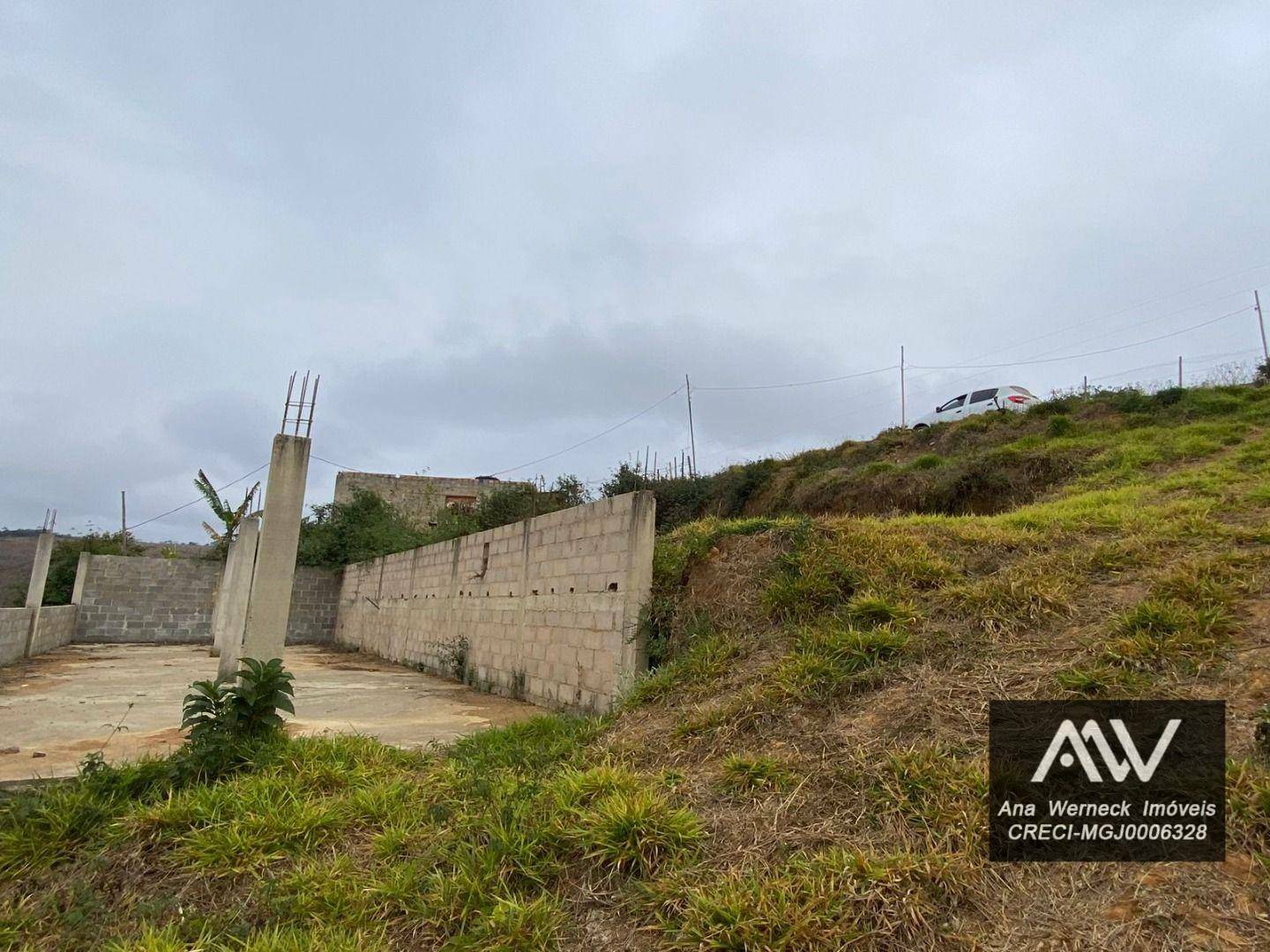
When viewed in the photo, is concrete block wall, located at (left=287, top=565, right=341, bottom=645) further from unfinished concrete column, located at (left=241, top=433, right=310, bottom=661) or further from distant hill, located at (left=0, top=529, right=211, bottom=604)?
unfinished concrete column, located at (left=241, top=433, right=310, bottom=661)

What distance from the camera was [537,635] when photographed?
809cm

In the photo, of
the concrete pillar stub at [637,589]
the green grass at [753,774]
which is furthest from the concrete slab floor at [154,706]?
the green grass at [753,774]

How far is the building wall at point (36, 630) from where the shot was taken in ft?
34.3

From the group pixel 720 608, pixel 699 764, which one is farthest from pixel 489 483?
pixel 699 764

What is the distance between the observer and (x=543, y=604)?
8.05 meters

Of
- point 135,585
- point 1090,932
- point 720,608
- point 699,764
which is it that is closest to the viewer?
point 1090,932

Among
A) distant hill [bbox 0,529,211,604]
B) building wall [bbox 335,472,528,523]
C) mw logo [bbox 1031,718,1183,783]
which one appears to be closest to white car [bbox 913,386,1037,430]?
mw logo [bbox 1031,718,1183,783]

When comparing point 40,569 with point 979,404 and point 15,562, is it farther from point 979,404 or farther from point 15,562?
point 979,404

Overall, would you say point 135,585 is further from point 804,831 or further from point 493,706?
point 804,831

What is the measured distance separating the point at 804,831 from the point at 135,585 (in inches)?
719

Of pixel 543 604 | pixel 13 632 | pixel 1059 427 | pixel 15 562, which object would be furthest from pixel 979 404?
pixel 15 562

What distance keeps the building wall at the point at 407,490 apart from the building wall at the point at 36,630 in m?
12.5

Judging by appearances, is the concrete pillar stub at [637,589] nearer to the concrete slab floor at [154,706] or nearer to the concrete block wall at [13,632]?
the concrete slab floor at [154,706]

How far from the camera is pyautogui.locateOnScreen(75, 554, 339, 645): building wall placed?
16.0 m
